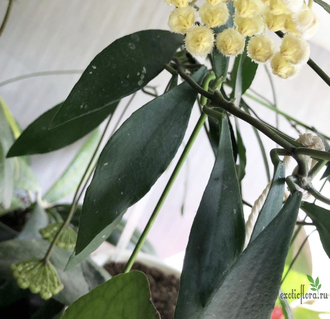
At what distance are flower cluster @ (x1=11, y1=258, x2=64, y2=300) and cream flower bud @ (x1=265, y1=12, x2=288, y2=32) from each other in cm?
38

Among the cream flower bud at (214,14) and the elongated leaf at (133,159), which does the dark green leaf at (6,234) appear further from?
the cream flower bud at (214,14)

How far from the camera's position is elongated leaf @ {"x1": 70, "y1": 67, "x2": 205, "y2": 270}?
249 millimetres

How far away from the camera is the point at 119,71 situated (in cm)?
29

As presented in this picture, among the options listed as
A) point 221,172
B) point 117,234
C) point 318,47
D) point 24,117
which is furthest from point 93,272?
point 318,47

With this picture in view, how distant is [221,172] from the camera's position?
28 cm

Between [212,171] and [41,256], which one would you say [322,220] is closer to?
[212,171]

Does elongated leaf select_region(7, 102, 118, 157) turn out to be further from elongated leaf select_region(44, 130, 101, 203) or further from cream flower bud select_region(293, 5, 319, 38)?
cream flower bud select_region(293, 5, 319, 38)

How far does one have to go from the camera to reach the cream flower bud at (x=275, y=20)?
230 mm

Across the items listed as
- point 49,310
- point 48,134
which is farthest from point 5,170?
point 49,310

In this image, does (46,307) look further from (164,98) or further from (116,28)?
(116,28)

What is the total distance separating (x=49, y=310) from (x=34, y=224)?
0.58ft

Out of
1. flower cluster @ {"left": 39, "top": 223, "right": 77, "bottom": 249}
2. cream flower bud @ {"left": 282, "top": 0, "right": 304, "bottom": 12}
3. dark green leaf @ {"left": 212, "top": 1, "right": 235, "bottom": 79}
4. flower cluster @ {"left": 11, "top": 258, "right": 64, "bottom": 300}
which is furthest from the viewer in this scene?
flower cluster @ {"left": 39, "top": 223, "right": 77, "bottom": 249}

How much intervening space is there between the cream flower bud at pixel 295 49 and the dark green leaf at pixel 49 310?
0.43 m

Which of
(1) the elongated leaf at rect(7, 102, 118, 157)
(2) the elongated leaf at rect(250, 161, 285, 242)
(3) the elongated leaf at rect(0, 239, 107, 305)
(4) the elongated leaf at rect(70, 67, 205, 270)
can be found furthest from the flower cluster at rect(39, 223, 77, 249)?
(2) the elongated leaf at rect(250, 161, 285, 242)
